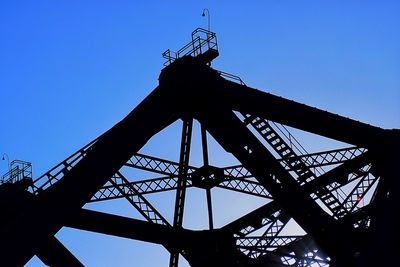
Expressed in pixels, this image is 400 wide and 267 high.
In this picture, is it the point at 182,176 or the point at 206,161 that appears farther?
the point at 206,161

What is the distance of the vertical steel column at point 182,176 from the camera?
22.3 m

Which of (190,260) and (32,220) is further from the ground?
(190,260)

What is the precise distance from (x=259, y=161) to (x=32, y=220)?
7.69 meters

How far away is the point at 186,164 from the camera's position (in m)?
22.9

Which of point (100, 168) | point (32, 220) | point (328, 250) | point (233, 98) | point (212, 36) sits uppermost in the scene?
point (212, 36)

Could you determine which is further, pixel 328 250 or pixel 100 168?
pixel 328 250

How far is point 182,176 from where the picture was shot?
2297 cm

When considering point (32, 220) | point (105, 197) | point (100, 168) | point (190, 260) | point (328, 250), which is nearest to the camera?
point (32, 220)

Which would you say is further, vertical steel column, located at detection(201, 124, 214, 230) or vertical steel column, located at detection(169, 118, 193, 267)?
vertical steel column, located at detection(201, 124, 214, 230)

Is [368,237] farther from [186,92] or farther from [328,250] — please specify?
[186,92]

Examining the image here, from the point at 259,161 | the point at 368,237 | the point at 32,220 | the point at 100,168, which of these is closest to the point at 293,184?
the point at 259,161

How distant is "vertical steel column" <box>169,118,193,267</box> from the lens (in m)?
22.3

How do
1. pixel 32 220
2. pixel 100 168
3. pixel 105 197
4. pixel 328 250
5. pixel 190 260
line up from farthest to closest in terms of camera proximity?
pixel 190 260 < pixel 105 197 < pixel 328 250 < pixel 100 168 < pixel 32 220

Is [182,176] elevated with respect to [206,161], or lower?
lower
